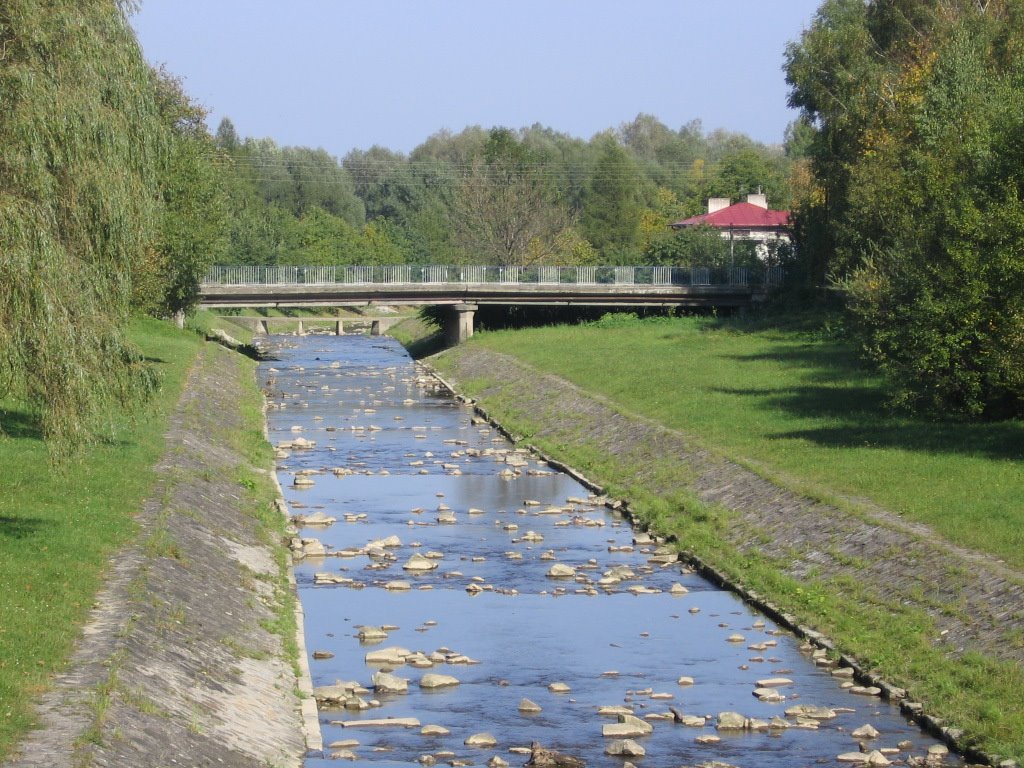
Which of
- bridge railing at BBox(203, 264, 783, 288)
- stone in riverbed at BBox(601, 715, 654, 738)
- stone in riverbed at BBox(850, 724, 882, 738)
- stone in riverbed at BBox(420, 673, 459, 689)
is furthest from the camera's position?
bridge railing at BBox(203, 264, 783, 288)

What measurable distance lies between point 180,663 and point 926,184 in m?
32.5

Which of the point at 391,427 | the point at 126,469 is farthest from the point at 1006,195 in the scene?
the point at 391,427

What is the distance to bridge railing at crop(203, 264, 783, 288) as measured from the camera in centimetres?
9800

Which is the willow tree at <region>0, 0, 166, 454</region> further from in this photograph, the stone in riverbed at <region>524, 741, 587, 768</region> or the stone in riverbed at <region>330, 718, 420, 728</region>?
the stone in riverbed at <region>524, 741, 587, 768</region>

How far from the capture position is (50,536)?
26.5m

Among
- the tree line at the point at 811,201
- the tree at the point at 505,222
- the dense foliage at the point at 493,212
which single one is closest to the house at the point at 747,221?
the dense foliage at the point at 493,212

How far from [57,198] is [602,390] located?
125ft

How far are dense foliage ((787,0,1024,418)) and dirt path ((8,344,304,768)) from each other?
59.8ft

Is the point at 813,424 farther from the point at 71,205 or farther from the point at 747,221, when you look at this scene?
the point at 747,221

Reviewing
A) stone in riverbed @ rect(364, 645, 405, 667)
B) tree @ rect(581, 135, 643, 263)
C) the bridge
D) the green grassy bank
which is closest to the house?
tree @ rect(581, 135, 643, 263)

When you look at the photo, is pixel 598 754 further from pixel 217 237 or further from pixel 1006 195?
pixel 217 237

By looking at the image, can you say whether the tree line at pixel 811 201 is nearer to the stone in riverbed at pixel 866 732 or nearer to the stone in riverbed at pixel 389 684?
the stone in riverbed at pixel 389 684

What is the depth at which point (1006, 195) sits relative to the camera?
3894 centimetres

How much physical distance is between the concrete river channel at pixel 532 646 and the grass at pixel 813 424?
4.25 m
